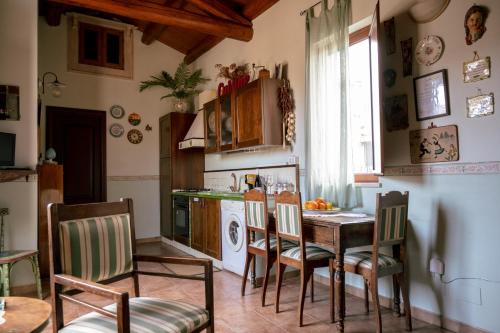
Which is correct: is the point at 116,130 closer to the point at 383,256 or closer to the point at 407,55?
the point at 407,55

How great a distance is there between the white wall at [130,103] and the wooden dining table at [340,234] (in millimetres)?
3922

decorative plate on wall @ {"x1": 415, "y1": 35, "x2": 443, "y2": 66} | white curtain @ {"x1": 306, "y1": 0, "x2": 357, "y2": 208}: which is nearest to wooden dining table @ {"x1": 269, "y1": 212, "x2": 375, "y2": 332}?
white curtain @ {"x1": 306, "y1": 0, "x2": 357, "y2": 208}

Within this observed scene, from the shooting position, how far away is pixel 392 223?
2.46 m

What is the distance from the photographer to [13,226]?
3.34m

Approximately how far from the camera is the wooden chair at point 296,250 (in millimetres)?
2578

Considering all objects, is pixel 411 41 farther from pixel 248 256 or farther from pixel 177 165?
pixel 177 165

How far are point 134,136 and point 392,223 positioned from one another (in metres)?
4.70

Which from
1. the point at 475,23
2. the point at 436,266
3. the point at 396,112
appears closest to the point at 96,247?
the point at 436,266

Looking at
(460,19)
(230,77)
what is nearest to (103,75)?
(230,77)

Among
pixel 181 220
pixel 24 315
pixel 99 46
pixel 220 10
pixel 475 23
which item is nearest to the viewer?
pixel 24 315

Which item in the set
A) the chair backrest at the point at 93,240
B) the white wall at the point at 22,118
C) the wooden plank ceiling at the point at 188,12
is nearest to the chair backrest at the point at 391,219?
the chair backrest at the point at 93,240

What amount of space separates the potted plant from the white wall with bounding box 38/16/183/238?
203mm

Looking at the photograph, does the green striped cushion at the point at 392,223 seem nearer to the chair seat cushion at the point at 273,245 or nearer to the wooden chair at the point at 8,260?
the chair seat cushion at the point at 273,245

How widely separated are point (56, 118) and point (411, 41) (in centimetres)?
505
